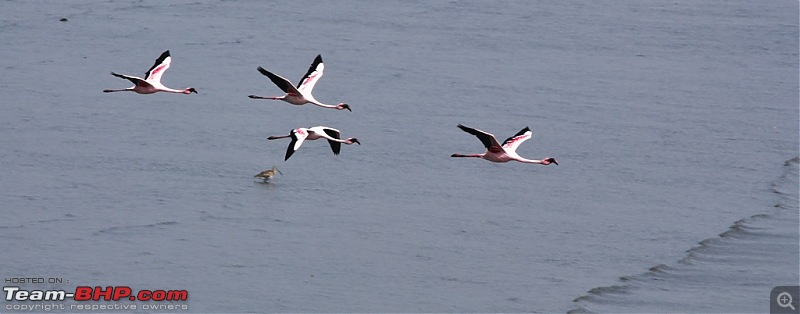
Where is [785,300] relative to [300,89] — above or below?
below

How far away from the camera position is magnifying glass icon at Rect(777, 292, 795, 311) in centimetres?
2064

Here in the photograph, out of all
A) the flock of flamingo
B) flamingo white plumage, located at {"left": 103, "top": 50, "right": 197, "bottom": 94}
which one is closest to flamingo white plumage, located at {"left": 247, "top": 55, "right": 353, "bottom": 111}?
the flock of flamingo

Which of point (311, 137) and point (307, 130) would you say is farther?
point (311, 137)

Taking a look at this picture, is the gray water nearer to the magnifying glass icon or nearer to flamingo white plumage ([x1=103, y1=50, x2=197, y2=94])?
the magnifying glass icon

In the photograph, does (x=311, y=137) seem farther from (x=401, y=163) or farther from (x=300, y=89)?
(x=401, y=163)

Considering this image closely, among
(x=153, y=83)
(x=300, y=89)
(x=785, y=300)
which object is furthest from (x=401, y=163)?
(x=785, y=300)

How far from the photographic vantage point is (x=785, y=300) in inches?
821

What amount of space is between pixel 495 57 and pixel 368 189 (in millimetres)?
9231

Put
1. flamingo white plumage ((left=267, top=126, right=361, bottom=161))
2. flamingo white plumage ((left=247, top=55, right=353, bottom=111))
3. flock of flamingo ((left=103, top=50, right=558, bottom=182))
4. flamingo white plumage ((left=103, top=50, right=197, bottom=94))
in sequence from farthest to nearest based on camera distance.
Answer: flamingo white plumage ((left=103, top=50, right=197, bottom=94))
flamingo white plumage ((left=247, top=55, right=353, bottom=111))
flock of flamingo ((left=103, top=50, right=558, bottom=182))
flamingo white plumage ((left=267, top=126, right=361, bottom=161))

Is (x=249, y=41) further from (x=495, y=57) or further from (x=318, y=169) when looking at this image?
(x=318, y=169)

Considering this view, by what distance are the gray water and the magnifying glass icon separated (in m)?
0.28

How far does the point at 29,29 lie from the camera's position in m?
31.8

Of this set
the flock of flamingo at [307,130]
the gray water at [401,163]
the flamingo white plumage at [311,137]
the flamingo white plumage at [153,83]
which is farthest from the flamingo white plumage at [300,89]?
the gray water at [401,163]

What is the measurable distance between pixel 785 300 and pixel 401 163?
6.75 metres
